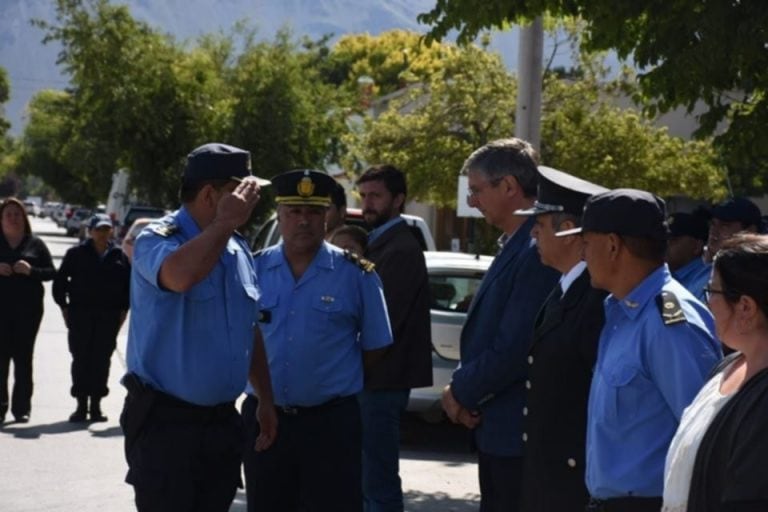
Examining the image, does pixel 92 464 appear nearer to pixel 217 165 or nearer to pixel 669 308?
pixel 217 165

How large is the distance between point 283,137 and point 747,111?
32372mm

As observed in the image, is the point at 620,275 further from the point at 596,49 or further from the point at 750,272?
the point at 596,49

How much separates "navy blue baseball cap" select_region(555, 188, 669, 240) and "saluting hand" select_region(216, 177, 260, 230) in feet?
4.59

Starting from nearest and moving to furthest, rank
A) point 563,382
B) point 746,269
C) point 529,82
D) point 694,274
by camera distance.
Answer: point 746,269 → point 563,382 → point 694,274 → point 529,82

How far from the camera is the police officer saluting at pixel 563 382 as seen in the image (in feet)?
16.3

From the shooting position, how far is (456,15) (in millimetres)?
10531

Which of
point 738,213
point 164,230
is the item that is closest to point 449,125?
point 738,213

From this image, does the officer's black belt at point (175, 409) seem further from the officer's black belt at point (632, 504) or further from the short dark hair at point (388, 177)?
the short dark hair at point (388, 177)

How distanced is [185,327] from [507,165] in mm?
1583

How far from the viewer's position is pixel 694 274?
8.67m

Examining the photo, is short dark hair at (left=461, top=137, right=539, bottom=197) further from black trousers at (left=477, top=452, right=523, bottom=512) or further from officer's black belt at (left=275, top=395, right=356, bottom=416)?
officer's black belt at (left=275, top=395, right=356, bottom=416)

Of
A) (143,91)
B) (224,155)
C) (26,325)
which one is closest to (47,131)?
(143,91)

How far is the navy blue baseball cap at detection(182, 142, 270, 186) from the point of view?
5.57 meters

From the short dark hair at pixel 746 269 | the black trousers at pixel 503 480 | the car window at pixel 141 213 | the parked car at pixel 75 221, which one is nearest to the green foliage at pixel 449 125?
the car window at pixel 141 213
